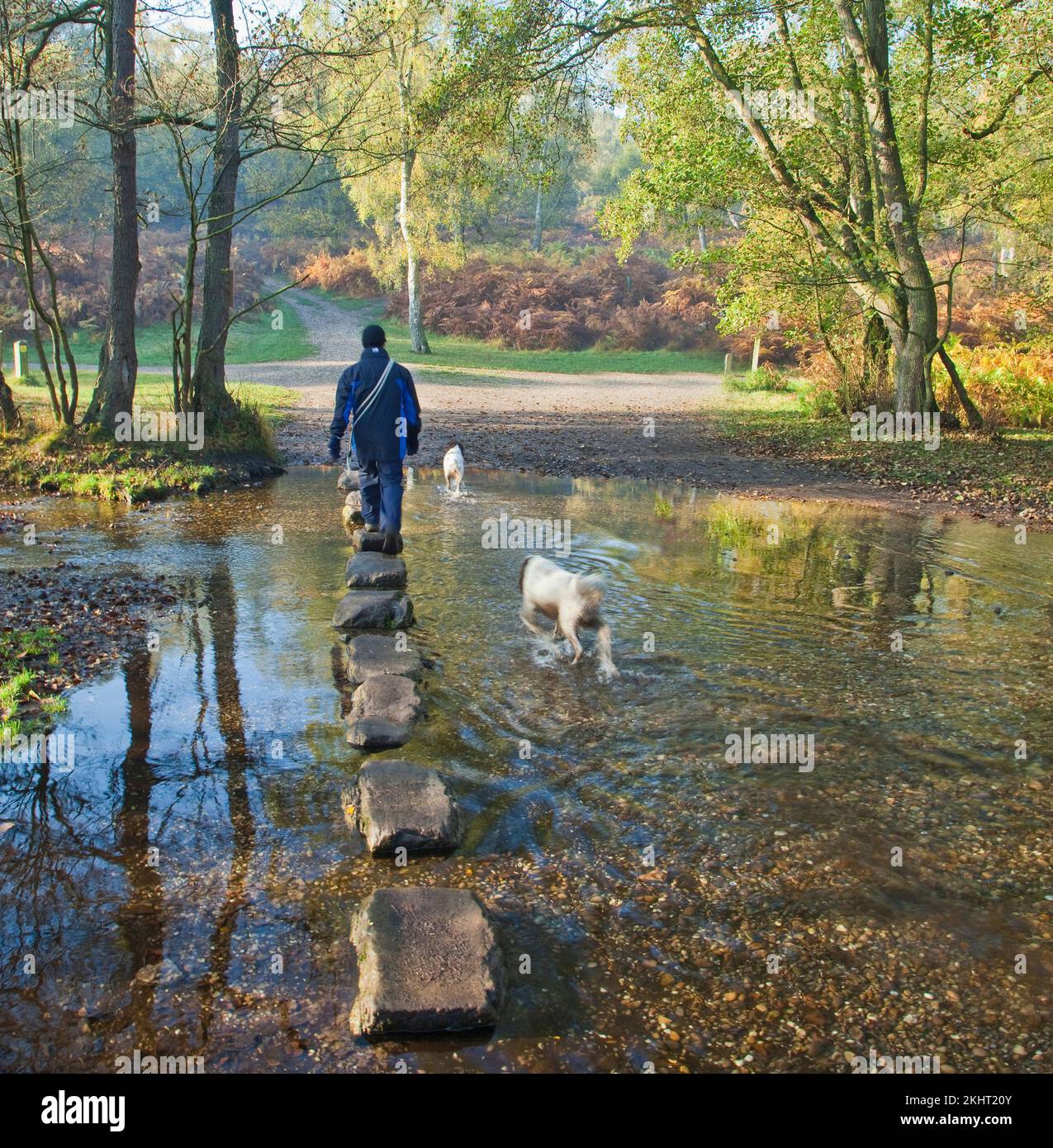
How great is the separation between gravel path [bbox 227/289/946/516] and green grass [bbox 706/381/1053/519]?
748 mm

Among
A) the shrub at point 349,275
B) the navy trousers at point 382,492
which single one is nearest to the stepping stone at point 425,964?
the navy trousers at point 382,492

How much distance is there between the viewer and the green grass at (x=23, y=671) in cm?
649

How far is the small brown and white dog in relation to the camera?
734cm

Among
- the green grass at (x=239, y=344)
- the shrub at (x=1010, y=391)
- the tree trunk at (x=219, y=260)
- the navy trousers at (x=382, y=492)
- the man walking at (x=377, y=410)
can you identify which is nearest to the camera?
the man walking at (x=377, y=410)

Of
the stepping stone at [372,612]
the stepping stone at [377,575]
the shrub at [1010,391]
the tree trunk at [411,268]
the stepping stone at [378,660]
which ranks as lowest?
the stepping stone at [378,660]

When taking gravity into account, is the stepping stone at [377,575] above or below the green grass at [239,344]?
below

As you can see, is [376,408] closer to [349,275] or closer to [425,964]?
[425,964]

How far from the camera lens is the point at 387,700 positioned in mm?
6715

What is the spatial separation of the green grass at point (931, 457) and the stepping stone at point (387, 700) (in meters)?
11.2

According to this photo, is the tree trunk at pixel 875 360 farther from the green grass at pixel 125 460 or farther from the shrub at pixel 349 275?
the shrub at pixel 349 275

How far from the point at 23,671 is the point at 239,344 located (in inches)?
1397

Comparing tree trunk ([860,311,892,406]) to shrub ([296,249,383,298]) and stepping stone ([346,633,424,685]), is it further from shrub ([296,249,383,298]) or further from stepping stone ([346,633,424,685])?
shrub ([296,249,383,298])

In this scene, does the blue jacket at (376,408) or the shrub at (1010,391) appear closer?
the blue jacket at (376,408)

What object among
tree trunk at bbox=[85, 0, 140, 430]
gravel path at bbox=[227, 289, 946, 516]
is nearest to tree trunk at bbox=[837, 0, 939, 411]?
gravel path at bbox=[227, 289, 946, 516]
